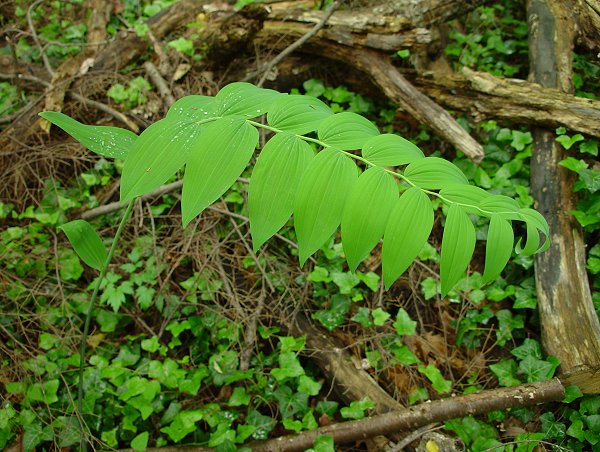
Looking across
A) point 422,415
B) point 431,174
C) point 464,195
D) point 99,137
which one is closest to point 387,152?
point 431,174

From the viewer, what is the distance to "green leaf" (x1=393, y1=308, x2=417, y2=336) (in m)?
2.57

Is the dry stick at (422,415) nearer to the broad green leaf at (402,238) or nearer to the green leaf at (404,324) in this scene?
the green leaf at (404,324)

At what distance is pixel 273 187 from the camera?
1.12 meters

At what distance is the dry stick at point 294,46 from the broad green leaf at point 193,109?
6.23ft

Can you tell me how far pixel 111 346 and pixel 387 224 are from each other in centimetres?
209

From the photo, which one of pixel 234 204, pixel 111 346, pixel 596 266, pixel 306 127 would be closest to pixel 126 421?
pixel 111 346

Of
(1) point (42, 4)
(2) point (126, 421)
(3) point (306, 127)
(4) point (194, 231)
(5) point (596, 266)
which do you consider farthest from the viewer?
(1) point (42, 4)

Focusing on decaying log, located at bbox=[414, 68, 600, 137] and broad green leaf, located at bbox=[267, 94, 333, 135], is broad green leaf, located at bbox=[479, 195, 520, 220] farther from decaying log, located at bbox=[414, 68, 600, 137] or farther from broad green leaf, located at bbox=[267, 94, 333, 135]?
decaying log, located at bbox=[414, 68, 600, 137]

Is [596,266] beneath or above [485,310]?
above

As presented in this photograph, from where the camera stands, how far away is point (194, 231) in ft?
9.37

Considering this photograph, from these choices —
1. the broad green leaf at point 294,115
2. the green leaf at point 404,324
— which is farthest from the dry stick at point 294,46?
the broad green leaf at point 294,115

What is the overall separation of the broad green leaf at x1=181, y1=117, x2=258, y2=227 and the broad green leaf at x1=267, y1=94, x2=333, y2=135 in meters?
0.14

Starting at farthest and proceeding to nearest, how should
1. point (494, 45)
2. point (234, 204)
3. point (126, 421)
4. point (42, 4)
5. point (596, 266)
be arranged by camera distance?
point (42, 4)
point (494, 45)
point (234, 204)
point (596, 266)
point (126, 421)

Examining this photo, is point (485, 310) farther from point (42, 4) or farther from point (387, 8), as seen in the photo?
point (42, 4)
